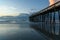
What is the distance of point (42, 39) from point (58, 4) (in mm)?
4622

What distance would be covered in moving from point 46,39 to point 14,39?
1481mm

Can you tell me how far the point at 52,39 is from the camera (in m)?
9.28

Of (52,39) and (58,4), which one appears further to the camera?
(58,4)

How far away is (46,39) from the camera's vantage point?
916cm

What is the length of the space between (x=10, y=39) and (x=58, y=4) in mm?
5185

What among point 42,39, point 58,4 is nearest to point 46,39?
point 42,39

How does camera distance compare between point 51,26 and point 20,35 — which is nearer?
point 20,35

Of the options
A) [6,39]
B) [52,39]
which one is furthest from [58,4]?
[6,39]

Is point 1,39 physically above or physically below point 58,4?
below

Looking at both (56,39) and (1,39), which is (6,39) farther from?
(56,39)

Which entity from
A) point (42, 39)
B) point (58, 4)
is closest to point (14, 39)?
point (42, 39)

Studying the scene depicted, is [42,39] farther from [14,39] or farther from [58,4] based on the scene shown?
[58,4]

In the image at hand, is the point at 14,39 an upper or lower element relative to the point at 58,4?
lower

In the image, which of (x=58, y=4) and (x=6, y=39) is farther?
(x=58, y=4)
